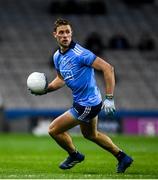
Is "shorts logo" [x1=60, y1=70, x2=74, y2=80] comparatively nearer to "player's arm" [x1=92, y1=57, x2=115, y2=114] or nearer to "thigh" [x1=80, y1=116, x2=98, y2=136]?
"player's arm" [x1=92, y1=57, x2=115, y2=114]

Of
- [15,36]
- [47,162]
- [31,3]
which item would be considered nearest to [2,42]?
[15,36]

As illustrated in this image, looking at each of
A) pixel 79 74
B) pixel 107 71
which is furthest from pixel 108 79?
pixel 79 74

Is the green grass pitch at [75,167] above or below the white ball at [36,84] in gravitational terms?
below

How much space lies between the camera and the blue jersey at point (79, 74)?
39.6ft

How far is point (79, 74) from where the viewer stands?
12.1m

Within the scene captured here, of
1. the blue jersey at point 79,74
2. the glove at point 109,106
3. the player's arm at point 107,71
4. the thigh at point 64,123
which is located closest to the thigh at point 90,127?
the thigh at point 64,123

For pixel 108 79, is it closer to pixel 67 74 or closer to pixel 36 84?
pixel 67 74

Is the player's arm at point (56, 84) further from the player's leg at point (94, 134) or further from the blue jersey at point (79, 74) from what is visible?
the player's leg at point (94, 134)

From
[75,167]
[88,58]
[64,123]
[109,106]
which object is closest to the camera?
[109,106]

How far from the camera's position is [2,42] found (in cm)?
3744

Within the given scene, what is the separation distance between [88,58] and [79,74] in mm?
360

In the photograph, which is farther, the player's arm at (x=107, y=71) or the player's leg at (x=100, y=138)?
the player's leg at (x=100, y=138)

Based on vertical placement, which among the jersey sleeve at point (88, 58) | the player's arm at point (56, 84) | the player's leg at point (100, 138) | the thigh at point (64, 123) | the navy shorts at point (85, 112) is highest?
the jersey sleeve at point (88, 58)

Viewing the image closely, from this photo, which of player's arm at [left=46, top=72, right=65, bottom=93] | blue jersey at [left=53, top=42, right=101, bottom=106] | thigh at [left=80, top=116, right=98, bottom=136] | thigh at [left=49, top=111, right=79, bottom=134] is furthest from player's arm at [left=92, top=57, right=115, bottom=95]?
player's arm at [left=46, top=72, right=65, bottom=93]
